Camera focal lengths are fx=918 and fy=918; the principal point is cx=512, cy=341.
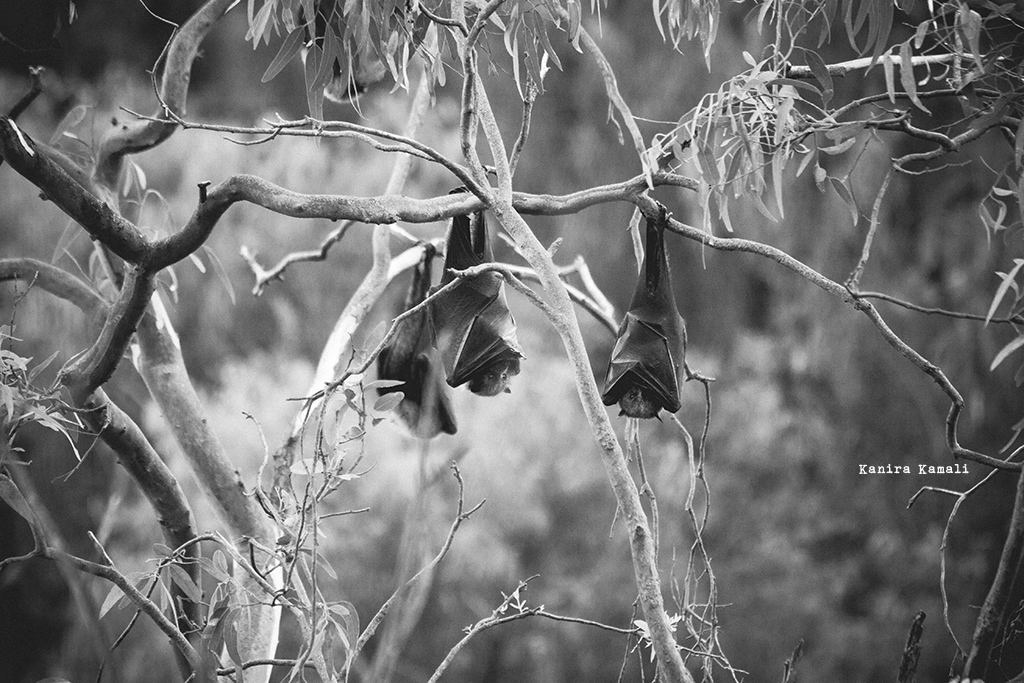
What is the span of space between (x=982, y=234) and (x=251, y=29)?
5.66 meters

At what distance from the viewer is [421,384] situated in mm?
2305

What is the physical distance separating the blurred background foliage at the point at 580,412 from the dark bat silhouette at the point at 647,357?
337cm

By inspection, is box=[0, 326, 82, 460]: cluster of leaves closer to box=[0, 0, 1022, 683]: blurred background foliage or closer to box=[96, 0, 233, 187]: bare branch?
box=[96, 0, 233, 187]: bare branch

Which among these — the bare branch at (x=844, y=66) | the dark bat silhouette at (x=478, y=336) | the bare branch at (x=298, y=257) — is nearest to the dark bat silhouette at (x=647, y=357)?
the dark bat silhouette at (x=478, y=336)

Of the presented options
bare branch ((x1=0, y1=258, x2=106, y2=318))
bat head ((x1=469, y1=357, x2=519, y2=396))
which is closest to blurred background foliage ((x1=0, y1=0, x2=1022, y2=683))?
bat head ((x1=469, y1=357, x2=519, y2=396))

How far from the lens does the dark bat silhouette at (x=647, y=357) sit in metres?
1.92

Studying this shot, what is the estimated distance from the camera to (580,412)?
21.4 ft

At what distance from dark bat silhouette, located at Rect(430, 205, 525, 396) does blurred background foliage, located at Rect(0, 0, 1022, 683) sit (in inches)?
127

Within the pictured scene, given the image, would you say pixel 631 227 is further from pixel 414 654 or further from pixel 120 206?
pixel 414 654

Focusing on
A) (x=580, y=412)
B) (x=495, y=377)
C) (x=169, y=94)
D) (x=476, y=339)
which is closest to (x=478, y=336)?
(x=476, y=339)

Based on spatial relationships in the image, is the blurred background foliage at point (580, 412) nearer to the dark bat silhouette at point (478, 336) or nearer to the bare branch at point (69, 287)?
the dark bat silhouette at point (478, 336)

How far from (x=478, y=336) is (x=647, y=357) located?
365 mm

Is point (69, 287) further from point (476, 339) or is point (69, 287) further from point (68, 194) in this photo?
point (476, 339)

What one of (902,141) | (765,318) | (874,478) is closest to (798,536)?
(874,478)
